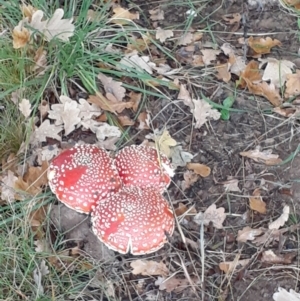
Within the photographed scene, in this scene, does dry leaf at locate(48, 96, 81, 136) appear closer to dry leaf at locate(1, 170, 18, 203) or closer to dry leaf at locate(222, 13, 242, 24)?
dry leaf at locate(1, 170, 18, 203)

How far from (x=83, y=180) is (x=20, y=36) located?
36.7 inches

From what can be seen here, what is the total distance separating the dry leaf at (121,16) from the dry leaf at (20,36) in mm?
529

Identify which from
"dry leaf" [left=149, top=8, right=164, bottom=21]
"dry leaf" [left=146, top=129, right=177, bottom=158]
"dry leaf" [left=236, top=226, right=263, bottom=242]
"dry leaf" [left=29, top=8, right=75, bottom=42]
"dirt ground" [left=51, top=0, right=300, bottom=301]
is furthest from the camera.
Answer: "dry leaf" [left=149, top=8, right=164, bottom=21]

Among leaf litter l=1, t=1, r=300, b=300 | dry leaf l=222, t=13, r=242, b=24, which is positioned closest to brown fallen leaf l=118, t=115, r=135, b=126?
leaf litter l=1, t=1, r=300, b=300

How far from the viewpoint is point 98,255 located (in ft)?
8.70

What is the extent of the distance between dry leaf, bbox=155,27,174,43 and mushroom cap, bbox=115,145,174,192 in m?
0.98

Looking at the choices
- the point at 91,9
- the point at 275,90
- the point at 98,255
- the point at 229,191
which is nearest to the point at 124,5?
the point at 91,9

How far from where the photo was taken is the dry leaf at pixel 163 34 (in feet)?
11.0

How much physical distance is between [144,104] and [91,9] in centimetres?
69

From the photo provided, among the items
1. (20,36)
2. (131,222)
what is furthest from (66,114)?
(131,222)

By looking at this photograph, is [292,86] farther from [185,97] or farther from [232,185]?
[232,185]

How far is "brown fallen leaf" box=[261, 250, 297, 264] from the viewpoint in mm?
2635

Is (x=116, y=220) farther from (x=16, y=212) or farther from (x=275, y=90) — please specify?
(x=275, y=90)

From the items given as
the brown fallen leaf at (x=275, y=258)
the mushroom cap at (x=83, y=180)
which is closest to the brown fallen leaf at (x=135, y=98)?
the mushroom cap at (x=83, y=180)
